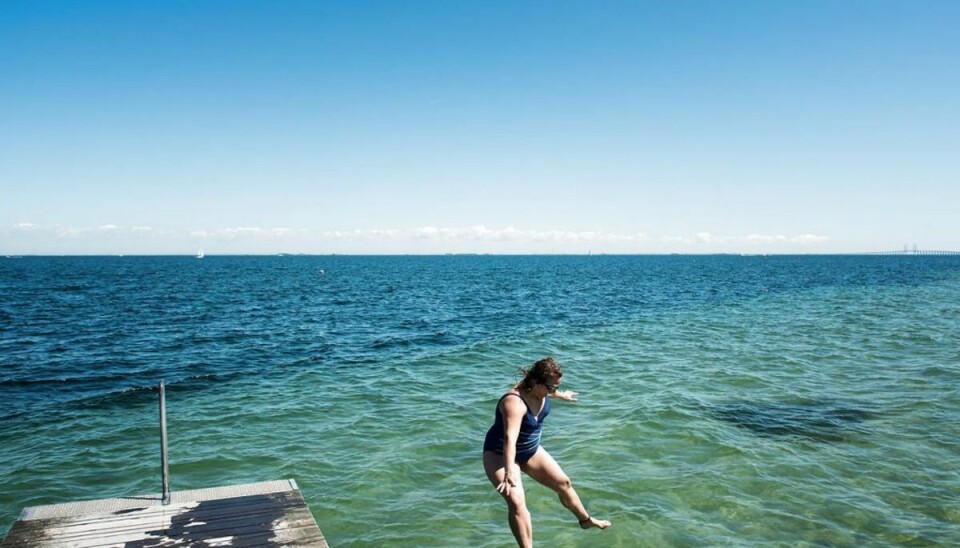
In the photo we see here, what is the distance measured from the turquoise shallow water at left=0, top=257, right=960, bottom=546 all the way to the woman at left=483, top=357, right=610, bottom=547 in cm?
230

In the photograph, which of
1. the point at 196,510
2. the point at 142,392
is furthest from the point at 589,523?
the point at 142,392

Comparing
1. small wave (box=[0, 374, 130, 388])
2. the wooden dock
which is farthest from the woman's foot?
small wave (box=[0, 374, 130, 388])

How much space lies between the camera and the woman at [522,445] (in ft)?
21.4

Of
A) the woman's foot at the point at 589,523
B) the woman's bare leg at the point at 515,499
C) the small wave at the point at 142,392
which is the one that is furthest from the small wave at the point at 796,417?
the small wave at the point at 142,392

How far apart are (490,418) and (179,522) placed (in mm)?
8820

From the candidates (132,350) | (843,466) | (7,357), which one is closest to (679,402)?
(843,466)

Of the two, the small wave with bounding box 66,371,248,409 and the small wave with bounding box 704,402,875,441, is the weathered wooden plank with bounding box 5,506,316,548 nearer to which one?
the small wave with bounding box 704,402,875,441

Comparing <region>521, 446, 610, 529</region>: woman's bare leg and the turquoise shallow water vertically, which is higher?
<region>521, 446, 610, 529</region>: woman's bare leg

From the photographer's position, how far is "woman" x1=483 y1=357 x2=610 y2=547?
6.51 meters

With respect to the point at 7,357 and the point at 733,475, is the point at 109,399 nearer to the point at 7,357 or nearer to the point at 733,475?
the point at 7,357

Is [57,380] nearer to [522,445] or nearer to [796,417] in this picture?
[522,445]

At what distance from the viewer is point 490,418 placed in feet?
50.5

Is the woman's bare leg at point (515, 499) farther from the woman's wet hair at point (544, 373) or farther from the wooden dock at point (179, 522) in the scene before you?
the wooden dock at point (179, 522)

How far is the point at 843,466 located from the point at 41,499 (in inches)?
588
